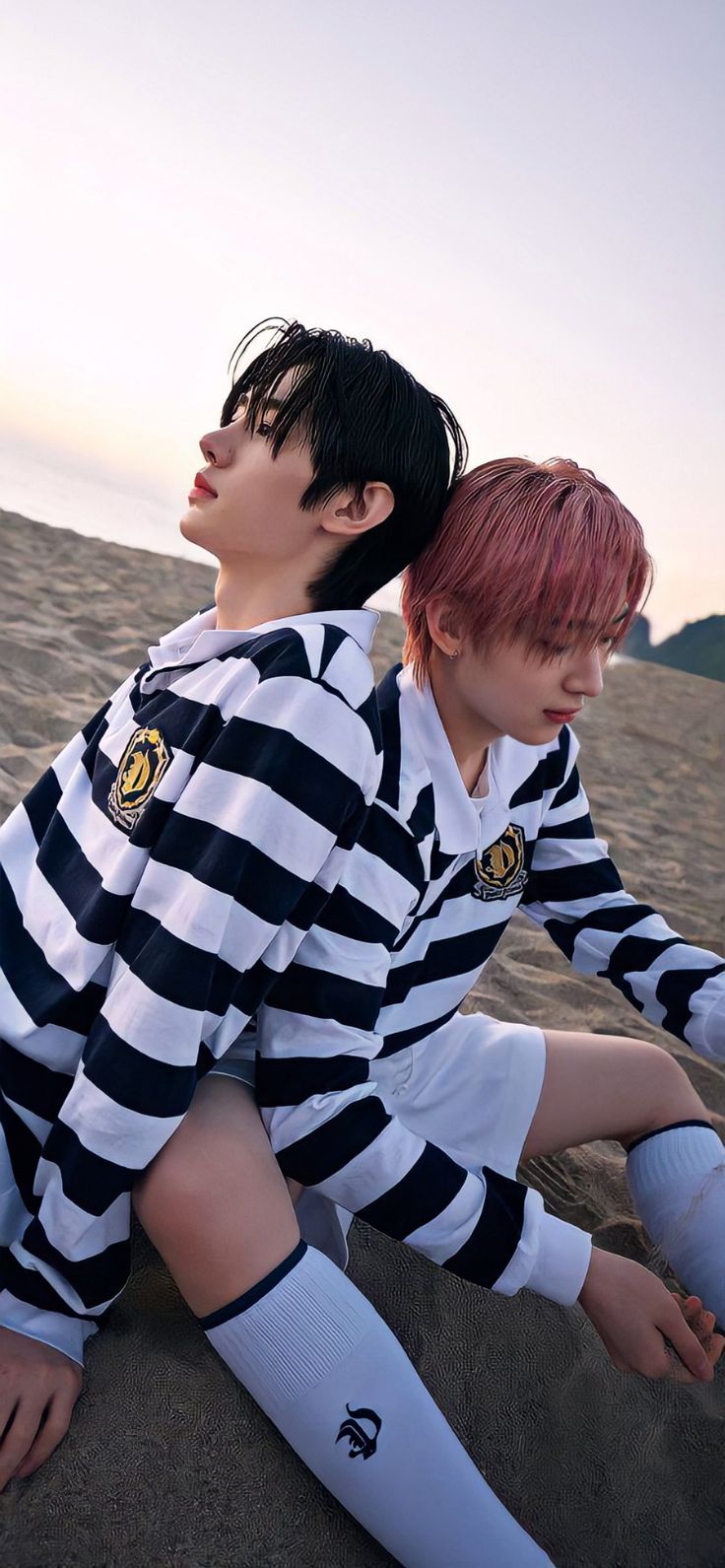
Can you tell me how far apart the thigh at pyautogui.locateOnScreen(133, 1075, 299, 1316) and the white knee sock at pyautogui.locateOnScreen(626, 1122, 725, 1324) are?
0.47 metres

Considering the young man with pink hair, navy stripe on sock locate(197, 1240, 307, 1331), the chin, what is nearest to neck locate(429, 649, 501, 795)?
the young man with pink hair

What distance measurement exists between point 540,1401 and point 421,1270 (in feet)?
0.59

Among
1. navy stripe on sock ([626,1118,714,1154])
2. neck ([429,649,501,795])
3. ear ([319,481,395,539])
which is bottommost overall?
navy stripe on sock ([626,1118,714,1154])

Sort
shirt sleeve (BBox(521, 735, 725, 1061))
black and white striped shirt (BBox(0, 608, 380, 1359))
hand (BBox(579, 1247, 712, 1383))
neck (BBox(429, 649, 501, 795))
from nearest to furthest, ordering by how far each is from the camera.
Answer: black and white striped shirt (BBox(0, 608, 380, 1359))
hand (BBox(579, 1247, 712, 1383))
neck (BBox(429, 649, 501, 795))
shirt sleeve (BBox(521, 735, 725, 1061))

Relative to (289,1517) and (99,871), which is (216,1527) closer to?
(289,1517)

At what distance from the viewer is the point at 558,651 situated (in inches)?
40.4

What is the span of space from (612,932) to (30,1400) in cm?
74

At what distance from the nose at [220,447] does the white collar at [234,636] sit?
0.15 metres

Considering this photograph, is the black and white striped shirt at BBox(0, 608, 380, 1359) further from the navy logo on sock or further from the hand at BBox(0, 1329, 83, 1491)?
the navy logo on sock

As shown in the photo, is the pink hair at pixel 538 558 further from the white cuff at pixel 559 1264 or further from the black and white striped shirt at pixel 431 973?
the white cuff at pixel 559 1264

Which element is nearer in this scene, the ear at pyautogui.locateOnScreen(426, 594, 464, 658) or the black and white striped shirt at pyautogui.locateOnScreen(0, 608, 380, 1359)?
the black and white striped shirt at pyautogui.locateOnScreen(0, 608, 380, 1359)

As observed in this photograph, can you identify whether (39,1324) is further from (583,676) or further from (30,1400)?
(583,676)

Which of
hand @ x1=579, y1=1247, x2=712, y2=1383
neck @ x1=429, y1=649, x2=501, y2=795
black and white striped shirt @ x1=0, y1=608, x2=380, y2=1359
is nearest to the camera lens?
black and white striped shirt @ x1=0, y1=608, x2=380, y2=1359

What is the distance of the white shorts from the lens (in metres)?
1.16
